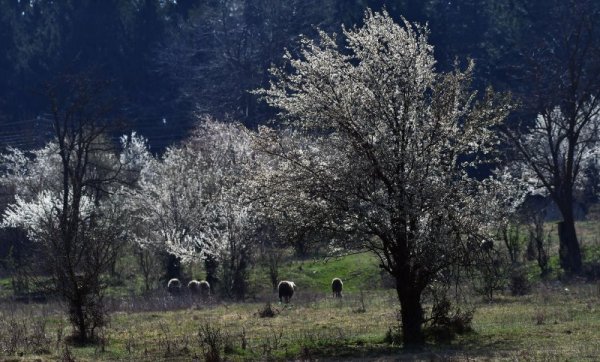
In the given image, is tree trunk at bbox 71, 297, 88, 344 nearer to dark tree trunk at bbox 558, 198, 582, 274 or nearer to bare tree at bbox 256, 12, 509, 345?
bare tree at bbox 256, 12, 509, 345

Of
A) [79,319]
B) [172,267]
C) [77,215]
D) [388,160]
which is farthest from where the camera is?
[172,267]

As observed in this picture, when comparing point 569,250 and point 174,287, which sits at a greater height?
point 569,250

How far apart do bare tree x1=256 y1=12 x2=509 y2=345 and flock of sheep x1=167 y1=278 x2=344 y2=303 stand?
16444 mm

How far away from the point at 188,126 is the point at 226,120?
1047 centimetres

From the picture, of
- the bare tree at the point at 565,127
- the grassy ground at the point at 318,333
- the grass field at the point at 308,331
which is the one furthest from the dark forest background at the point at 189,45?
the grassy ground at the point at 318,333

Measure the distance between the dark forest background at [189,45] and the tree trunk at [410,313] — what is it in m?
49.4

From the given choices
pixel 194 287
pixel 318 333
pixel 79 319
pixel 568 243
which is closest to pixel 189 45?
pixel 194 287

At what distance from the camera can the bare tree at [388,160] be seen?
64.3 ft

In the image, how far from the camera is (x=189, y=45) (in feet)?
291

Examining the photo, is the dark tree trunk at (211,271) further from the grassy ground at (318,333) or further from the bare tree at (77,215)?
the grassy ground at (318,333)

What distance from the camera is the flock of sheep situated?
3738cm

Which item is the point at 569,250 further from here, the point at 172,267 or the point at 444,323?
the point at 444,323

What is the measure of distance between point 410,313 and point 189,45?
7116cm

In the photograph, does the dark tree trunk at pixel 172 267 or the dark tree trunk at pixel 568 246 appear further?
the dark tree trunk at pixel 172 267
